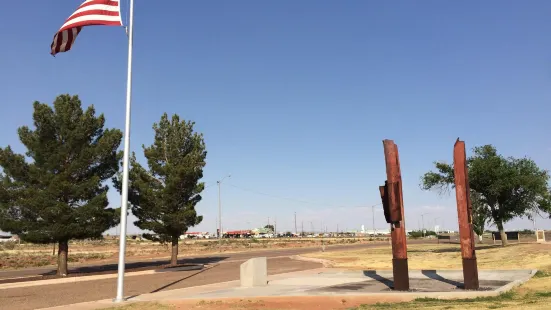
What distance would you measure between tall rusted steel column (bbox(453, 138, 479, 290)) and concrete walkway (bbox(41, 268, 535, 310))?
46 centimetres

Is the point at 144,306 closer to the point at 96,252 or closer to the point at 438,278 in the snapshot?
the point at 438,278

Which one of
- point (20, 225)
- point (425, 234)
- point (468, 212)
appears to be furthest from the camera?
point (425, 234)

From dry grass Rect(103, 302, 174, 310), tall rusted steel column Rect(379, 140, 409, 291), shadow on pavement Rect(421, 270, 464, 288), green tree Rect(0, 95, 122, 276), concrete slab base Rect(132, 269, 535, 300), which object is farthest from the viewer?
green tree Rect(0, 95, 122, 276)

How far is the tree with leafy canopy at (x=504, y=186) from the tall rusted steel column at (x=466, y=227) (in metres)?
23.9

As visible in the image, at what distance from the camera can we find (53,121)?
84.7 ft

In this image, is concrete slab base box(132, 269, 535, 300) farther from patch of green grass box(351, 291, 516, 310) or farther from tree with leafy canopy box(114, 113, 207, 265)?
tree with leafy canopy box(114, 113, 207, 265)

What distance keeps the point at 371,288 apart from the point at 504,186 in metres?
25.1

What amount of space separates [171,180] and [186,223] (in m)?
3.08

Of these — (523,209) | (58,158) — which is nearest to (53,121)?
(58,158)

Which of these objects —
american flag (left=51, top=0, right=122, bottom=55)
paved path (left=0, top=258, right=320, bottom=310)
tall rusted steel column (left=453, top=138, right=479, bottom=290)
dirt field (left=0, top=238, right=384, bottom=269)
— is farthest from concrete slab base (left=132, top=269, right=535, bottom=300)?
dirt field (left=0, top=238, right=384, bottom=269)

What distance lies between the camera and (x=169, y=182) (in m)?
29.3

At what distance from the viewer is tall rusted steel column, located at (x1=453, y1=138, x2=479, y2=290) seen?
14358 millimetres

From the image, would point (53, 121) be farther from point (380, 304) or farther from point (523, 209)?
point (523, 209)

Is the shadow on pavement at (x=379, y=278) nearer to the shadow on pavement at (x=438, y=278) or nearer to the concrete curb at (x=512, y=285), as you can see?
the shadow on pavement at (x=438, y=278)
